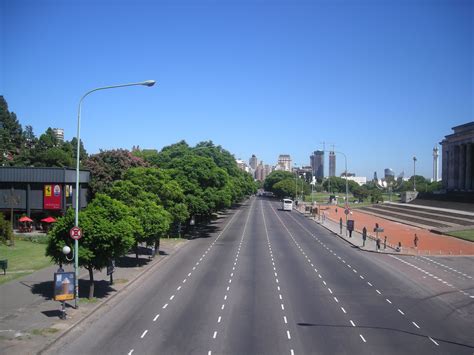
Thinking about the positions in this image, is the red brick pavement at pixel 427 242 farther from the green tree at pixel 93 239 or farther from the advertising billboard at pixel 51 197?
the advertising billboard at pixel 51 197

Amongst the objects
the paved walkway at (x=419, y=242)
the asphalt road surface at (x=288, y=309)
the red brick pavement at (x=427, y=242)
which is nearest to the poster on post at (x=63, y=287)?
the asphalt road surface at (x=288, y=309)

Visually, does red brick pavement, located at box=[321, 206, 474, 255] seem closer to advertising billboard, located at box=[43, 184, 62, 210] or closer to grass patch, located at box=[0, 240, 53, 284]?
grass patch, located at box=[0, 240, 53, 284]

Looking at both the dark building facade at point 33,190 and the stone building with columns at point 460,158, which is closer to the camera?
the dark building facade at point 33,190

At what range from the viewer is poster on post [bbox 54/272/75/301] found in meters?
20.6

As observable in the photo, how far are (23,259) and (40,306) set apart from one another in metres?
15.3

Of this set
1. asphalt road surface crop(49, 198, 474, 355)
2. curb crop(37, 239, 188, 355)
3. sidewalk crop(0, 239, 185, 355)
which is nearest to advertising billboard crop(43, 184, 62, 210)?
asphalt road surface crop(49, 198, 474, 355)

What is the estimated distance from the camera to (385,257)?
4131 cm

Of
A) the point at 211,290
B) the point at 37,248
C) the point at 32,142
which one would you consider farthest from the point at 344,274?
the point at 32,142

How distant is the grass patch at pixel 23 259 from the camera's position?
30334mm

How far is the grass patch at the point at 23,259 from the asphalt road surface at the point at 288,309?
8.19 meters

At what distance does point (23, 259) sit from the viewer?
3594cm

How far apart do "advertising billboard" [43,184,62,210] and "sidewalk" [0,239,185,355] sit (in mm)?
27504

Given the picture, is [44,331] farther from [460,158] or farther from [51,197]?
[460,158]

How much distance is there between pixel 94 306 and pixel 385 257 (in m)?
27.2
